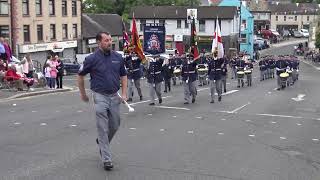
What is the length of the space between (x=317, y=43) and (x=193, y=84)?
52001 millimetres

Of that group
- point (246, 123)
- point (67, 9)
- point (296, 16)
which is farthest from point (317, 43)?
point (296, 16)

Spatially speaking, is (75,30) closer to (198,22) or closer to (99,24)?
(99,24)

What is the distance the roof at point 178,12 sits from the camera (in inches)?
3095

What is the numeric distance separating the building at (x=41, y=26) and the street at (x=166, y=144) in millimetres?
31585

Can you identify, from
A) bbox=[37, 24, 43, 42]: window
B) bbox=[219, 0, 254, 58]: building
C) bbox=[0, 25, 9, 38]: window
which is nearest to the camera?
bbox=[0, 25, 9, 38]: window

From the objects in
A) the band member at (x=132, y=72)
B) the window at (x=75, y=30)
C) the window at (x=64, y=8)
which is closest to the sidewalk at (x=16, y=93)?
the band member at (x=132, y=72)

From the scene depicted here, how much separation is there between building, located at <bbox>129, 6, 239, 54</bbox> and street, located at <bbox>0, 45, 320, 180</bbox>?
199 feet

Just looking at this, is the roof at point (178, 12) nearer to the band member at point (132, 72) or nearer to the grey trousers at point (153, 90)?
the band member at point (132, 72)

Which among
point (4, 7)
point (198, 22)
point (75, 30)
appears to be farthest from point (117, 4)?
point (4, 7)

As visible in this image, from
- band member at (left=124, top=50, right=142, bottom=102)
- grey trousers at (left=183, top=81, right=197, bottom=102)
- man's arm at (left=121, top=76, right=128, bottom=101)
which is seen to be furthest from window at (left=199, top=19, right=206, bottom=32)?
man's arm at (left=121, top=76, right=128, bottom=101)

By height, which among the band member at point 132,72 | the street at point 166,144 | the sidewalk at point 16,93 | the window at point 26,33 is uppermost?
the window at point 26,33

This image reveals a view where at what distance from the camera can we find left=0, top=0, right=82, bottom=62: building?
48.5 meters

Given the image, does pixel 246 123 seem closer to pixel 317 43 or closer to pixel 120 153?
pixel 120 153

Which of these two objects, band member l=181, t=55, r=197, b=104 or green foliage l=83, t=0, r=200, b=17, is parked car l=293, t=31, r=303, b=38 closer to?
green foliage l=83, t=0, r=200, b=17
